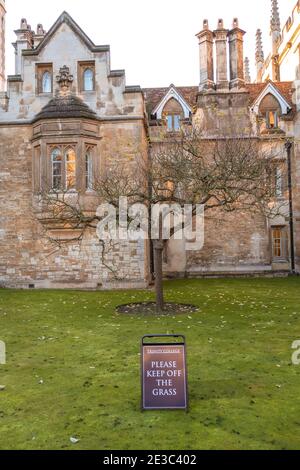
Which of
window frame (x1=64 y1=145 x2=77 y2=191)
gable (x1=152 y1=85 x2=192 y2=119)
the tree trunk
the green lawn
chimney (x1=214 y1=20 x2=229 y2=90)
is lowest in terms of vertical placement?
the green lawn

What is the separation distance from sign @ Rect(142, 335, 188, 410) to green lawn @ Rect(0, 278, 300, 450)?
16 cm

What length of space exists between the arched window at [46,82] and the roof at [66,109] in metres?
0.88

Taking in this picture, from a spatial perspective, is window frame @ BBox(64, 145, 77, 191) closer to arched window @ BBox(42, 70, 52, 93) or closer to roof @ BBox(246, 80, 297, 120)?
arched window @ BBox(42, 70, 52, 93)

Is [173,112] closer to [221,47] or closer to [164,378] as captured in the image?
[221,47]

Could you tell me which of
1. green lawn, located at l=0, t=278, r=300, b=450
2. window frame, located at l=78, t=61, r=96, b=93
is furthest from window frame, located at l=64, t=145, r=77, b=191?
green lawn, located at l=0, t=278, r=300, b=450

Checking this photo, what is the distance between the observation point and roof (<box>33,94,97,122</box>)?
17922 mm

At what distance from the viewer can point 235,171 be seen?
1172cm

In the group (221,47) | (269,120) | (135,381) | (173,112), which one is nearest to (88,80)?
(173,112)

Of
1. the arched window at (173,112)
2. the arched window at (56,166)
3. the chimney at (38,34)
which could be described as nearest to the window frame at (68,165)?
the arched window at (56,166)

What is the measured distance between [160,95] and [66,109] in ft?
35.7

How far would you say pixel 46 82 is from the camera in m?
19.0

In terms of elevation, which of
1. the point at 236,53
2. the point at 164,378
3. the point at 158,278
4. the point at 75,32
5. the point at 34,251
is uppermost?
the point at 236,53

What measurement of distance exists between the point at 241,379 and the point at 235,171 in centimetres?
673
